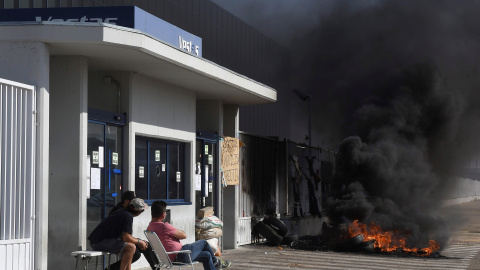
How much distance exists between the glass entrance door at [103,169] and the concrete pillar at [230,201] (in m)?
5.63

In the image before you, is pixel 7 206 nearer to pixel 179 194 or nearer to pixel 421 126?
pixel 179 194

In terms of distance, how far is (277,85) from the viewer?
33469 millimetres

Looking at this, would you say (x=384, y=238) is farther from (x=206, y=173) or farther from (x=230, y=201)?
(x=206, y=173)

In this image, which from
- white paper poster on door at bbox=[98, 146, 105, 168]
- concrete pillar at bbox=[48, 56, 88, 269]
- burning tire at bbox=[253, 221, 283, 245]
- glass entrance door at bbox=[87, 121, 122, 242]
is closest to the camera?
concrete pillar at bbox=[48, 56, 88, 269]

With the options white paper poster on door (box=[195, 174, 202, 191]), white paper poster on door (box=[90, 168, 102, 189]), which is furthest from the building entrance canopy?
white paper poster on door (box=[195, 174, 202, 191])

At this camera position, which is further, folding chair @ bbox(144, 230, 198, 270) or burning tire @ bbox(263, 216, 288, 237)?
burning tire @ bbox(263, 216, 288, 237)

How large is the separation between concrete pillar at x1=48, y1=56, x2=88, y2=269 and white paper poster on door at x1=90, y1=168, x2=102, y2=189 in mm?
415

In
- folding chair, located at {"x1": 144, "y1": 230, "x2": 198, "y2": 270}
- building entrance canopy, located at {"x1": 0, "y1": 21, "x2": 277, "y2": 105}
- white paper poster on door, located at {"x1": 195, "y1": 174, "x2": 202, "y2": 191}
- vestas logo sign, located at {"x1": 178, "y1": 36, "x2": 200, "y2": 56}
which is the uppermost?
vestas logo sign, located at {"x1": 178, "y1": 36, "x2": 200, "y2": 56}

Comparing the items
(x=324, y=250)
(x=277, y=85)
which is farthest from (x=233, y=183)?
(x=277, y=85)

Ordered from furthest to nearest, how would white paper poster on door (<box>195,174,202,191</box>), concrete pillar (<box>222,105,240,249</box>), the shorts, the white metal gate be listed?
concrete pillar (<box>222,105,240,249</box>), white paper poster on door (<box>195,174,202,191</box>), the shorts, the white metal gate

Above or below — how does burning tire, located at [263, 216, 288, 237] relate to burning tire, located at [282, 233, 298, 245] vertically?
above

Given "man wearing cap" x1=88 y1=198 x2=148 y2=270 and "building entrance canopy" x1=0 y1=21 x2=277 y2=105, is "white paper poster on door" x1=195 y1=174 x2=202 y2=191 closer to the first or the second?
"building entrance canopy" x1=0 y1=21 x2=277 y2=105

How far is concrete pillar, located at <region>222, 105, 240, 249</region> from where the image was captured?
60.2 ft

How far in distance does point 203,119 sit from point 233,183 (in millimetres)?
1687
